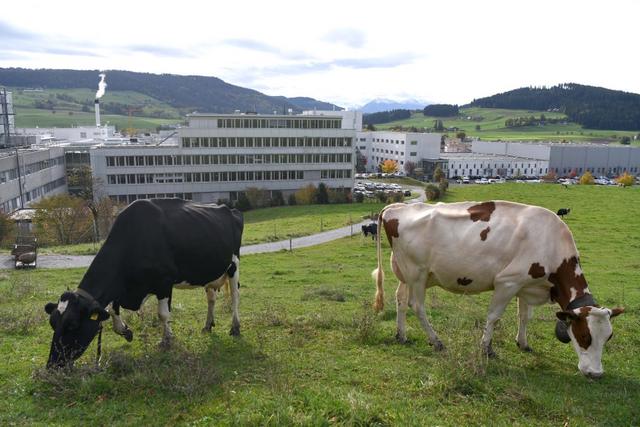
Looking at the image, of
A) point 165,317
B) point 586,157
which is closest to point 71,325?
point 165,317

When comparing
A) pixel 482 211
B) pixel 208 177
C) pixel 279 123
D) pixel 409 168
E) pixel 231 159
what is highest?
pixel 279 123

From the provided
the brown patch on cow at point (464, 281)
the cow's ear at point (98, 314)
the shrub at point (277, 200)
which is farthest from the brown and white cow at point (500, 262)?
the shrub at point (277, 200)

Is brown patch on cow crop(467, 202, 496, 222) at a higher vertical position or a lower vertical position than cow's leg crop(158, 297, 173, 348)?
higher

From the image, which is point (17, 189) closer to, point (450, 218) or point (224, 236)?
point (224, 236)

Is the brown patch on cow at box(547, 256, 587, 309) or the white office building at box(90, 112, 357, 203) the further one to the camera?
the white office building at box(90, 112, 357, 203)

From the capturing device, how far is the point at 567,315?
8.54m

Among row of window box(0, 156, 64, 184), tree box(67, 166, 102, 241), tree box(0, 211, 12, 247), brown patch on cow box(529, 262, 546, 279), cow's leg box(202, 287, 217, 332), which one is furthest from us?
tree box(67, 166, 102, 241)

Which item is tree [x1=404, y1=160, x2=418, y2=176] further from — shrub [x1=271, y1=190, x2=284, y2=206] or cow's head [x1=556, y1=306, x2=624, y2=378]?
cow's head [x1=556, y1=306, x2=624, y2=378]

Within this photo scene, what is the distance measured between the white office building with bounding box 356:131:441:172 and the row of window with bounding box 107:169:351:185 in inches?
1845

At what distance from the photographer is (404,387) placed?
791 cm

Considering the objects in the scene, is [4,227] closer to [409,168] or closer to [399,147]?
[409,168]

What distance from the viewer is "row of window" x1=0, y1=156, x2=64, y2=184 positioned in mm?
51281

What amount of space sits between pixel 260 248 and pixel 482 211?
91.0 ft

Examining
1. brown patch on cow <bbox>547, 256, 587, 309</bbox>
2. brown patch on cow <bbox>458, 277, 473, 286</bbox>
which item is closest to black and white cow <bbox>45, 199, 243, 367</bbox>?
brown patch on cow <bbox>458, 277, 473, 286</bbox>
